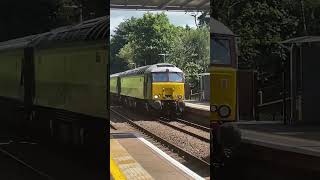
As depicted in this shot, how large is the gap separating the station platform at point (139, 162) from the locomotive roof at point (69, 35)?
17.7 inches

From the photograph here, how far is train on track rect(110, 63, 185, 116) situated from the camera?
1.84 meters

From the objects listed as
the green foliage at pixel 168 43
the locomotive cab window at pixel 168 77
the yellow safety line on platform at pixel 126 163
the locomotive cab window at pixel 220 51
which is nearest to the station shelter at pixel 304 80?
the locomotive cab window at pixel 220 51

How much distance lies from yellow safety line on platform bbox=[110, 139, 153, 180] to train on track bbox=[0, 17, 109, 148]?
0.31 feet

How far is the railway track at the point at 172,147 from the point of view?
73.4 inches

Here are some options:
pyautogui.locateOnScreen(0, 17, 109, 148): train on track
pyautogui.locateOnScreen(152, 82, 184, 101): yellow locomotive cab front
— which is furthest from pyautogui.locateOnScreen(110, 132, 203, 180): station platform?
pyautogui.locateOnScreen(152, 82, 184, 101): yellow locomotive cab front

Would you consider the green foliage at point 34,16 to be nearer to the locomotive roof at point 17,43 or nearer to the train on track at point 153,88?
the locomotive roof at point 17,43

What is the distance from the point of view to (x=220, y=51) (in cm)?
185

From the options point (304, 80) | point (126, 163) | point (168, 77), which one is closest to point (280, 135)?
point (304, 80)

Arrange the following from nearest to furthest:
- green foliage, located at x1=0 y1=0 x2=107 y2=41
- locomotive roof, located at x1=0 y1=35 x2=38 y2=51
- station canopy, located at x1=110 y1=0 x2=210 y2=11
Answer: station canopy, located at x1=110 y1=0 x2=210 y2=11 → green foliage, located at x1=0 y1=0 x2=107 y2=41 → locomotive roof, located at x1=0 y1=35 x2=38 y2=51

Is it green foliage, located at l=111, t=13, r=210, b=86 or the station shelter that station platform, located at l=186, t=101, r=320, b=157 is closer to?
the station shelter

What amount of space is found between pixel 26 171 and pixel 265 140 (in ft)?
3.91

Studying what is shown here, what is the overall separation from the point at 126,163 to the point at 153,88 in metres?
0.40

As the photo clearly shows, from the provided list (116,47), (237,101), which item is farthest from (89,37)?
(237,101)

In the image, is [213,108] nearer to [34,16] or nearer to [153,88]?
[153,88]
